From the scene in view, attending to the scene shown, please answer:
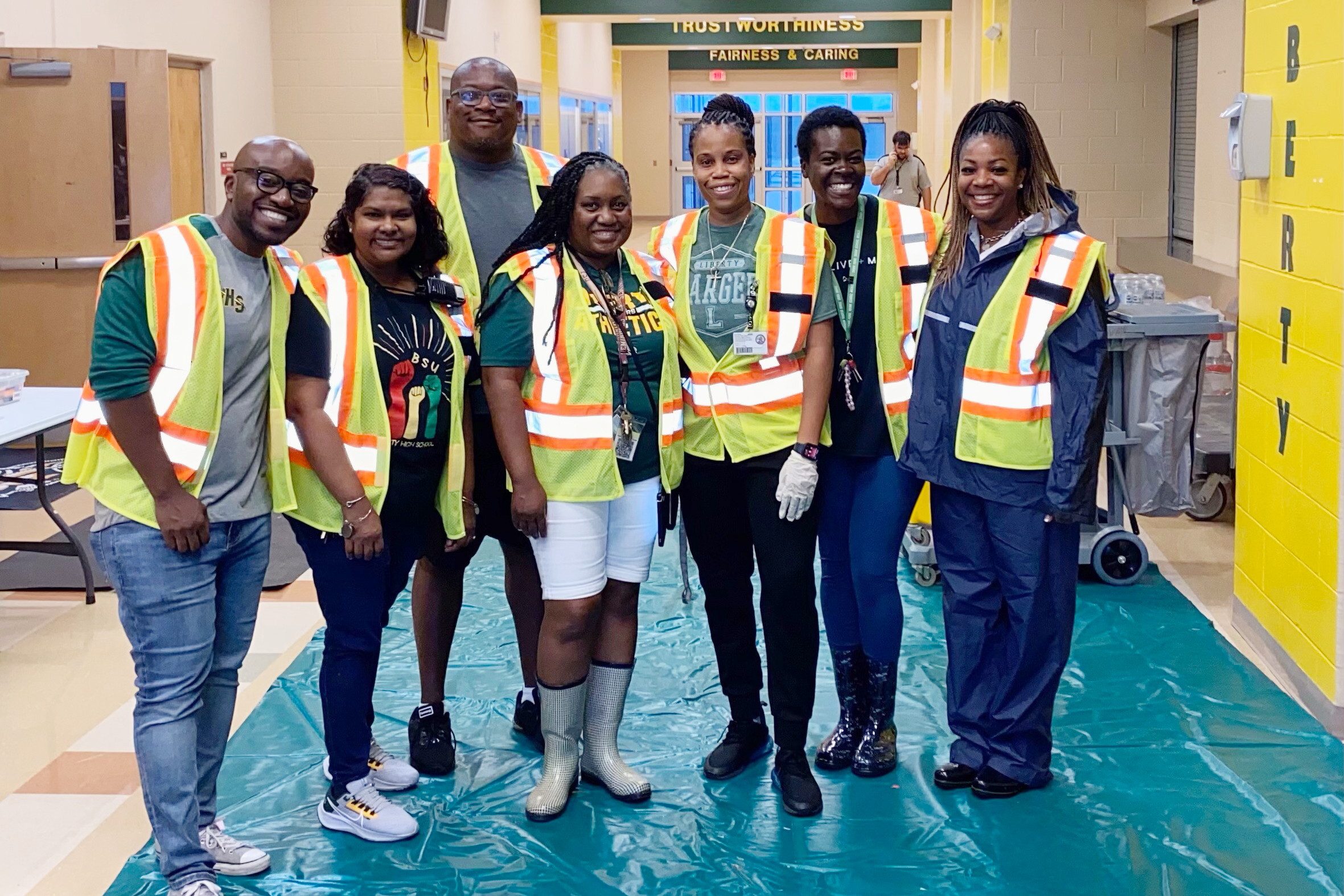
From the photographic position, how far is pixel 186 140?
7410 mm

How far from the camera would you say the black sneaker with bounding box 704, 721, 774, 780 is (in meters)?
3.21

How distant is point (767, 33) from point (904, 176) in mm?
7715

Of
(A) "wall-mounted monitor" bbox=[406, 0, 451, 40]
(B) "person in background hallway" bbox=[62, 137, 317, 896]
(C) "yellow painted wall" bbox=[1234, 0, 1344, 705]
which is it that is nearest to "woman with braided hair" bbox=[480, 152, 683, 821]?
(B) "person in background hallway" bbox=[62, 137, 317, 896]

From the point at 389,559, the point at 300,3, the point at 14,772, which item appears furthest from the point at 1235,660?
the point at 300,3

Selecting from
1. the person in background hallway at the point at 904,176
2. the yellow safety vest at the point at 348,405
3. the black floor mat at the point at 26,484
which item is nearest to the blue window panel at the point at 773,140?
the person in background hallway at the point at 904,176

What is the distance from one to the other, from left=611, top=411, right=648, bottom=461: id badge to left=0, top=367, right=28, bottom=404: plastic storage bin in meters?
2.60

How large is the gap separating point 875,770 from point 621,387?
1.06 m

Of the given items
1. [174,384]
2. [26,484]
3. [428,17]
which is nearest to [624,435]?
[174,384]

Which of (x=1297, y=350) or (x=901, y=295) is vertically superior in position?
(x=901, y=295)

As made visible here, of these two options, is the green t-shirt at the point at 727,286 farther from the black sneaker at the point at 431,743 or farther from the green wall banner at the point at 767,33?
the green wall banner at the point at 767,33

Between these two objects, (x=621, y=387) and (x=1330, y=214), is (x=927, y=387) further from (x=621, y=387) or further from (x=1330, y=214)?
(x=1330, y=214)

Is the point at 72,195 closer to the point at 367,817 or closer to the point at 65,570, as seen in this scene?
the point at 65,570

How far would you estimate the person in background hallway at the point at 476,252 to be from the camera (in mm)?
3062

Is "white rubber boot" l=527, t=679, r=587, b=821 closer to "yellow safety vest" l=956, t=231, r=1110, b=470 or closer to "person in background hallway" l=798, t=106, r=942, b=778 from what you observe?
"person in background hallway" l=798, t=106, r=942, b=778
